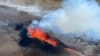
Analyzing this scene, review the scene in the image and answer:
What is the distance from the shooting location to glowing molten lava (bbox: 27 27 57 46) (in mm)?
13105

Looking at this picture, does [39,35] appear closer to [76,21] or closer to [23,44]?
[23,44]

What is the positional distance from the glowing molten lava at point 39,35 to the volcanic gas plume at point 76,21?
2.28 feet

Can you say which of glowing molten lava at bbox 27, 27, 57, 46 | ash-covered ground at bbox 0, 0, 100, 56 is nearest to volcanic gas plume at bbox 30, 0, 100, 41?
ash-covered ground at bbox 0, 0, 100, 56

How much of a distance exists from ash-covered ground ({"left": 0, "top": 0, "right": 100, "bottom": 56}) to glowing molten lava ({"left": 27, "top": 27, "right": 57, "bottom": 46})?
270mm

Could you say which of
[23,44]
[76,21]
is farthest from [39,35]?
[76,21]

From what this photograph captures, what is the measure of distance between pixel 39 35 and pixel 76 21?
2960 mm

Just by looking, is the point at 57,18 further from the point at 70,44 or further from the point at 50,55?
the point at 50,55

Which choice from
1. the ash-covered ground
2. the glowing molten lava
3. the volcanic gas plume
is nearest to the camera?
the ash-covered ground

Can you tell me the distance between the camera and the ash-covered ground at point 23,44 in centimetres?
1271

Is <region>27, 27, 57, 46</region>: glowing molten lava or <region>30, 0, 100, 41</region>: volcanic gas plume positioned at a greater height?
<region>30, 0, 100, 41</region>: volcanic gas plume

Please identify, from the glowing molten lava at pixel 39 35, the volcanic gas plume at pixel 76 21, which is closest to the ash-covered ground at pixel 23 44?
the glowing molten lava at pixel 39 35

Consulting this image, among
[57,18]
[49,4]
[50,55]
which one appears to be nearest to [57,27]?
[57,18]

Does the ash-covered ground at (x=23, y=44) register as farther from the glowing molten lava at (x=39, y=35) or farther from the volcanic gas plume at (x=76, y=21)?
the volcanic gas plume at (x=76, y=21)

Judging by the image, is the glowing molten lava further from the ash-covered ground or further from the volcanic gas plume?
the volcanic gas plume
